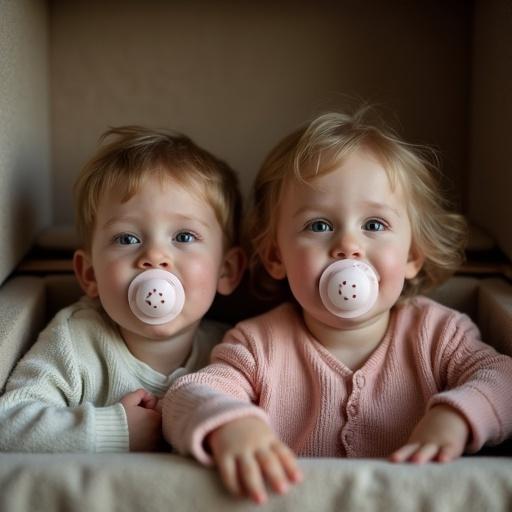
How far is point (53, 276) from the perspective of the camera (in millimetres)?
1208

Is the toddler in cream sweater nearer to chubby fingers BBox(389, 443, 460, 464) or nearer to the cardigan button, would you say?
the cardigan button

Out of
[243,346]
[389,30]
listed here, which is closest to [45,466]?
[243,346]

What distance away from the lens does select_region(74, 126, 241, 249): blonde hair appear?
3.31 ft

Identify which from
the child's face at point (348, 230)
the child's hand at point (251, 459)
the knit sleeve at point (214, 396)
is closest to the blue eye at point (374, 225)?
the child's face at point (348, 230)

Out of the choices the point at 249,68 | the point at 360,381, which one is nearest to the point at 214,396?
the point at 360,381

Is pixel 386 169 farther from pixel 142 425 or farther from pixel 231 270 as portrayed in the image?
pixel 142 425

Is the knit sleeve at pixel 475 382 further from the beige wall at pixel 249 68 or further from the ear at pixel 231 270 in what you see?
the beige wall at pixel 249 68

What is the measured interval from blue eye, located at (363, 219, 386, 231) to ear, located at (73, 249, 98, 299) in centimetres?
42

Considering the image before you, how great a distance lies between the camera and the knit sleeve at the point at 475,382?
0.79 m

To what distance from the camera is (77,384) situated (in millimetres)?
975

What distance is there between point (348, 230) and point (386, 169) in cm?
11

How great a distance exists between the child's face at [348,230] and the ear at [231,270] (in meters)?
0.15

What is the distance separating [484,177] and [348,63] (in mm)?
323

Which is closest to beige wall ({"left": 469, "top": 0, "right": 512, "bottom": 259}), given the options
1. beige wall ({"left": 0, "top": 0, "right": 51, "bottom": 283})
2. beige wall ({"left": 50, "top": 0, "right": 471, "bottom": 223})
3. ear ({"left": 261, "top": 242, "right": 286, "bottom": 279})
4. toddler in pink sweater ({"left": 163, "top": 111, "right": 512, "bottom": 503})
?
beige wall ({"left": 50, "top": 0, "right": 471, "bottom": 223})
